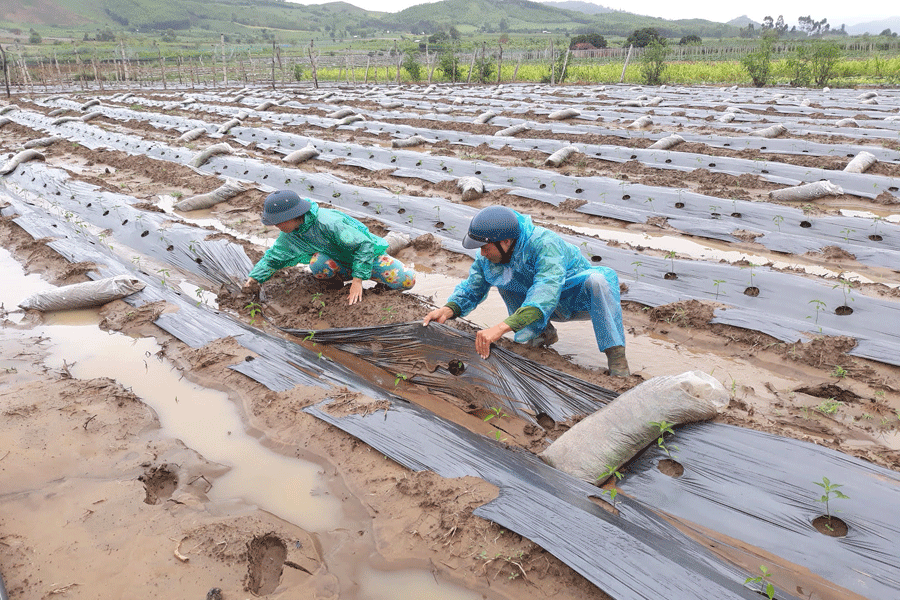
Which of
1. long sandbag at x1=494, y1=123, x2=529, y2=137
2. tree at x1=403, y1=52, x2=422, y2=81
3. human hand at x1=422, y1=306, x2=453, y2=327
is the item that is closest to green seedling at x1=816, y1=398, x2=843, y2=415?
human hand at x1=422, y1=306, x2=453, y2=327

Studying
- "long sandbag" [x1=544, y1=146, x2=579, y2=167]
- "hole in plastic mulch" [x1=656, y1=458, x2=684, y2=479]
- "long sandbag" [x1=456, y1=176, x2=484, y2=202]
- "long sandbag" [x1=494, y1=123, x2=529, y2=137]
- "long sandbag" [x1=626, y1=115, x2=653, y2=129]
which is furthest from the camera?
"long sandbag" [x1=626, y1=115, x2=653, y2=129]

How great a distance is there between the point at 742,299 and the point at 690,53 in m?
31.3

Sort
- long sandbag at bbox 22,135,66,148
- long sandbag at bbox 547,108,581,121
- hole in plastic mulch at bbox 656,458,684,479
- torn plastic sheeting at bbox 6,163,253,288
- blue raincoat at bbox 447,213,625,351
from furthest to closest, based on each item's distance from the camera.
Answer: long sandbag at bbox 547,108,581,121 < long sandbag at bbox 22,135,66,148 < torn plastic sheeting at bbox 6,163,253,288 < blue raincoat at bbox 447,213,625,351 < hole in plastic mulch at bbox 656,458,684,479

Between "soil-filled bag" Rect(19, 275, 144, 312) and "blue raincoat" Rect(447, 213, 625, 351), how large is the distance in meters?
3.07

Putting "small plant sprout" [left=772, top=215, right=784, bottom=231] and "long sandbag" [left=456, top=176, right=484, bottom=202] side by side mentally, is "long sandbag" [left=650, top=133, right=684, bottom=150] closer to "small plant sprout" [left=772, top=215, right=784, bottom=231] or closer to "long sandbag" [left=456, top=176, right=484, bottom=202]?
"long sandbag" [left=456, top=176, right=484, bottom=202]

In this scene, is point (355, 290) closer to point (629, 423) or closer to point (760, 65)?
point (629, 423)

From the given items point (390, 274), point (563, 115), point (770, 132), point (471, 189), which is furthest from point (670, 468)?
point (563, 115)

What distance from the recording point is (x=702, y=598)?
181cm

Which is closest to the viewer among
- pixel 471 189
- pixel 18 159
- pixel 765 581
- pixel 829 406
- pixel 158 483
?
pixel 765 581

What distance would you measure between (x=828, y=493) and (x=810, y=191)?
561cm

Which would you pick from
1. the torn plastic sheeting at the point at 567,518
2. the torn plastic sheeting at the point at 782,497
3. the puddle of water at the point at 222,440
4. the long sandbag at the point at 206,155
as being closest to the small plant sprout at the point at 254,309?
the puddle of water at the point at 222,440

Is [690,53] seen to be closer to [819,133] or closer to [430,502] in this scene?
[819,133]

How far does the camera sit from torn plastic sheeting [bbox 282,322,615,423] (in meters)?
3.01

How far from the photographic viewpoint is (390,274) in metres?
4.51
